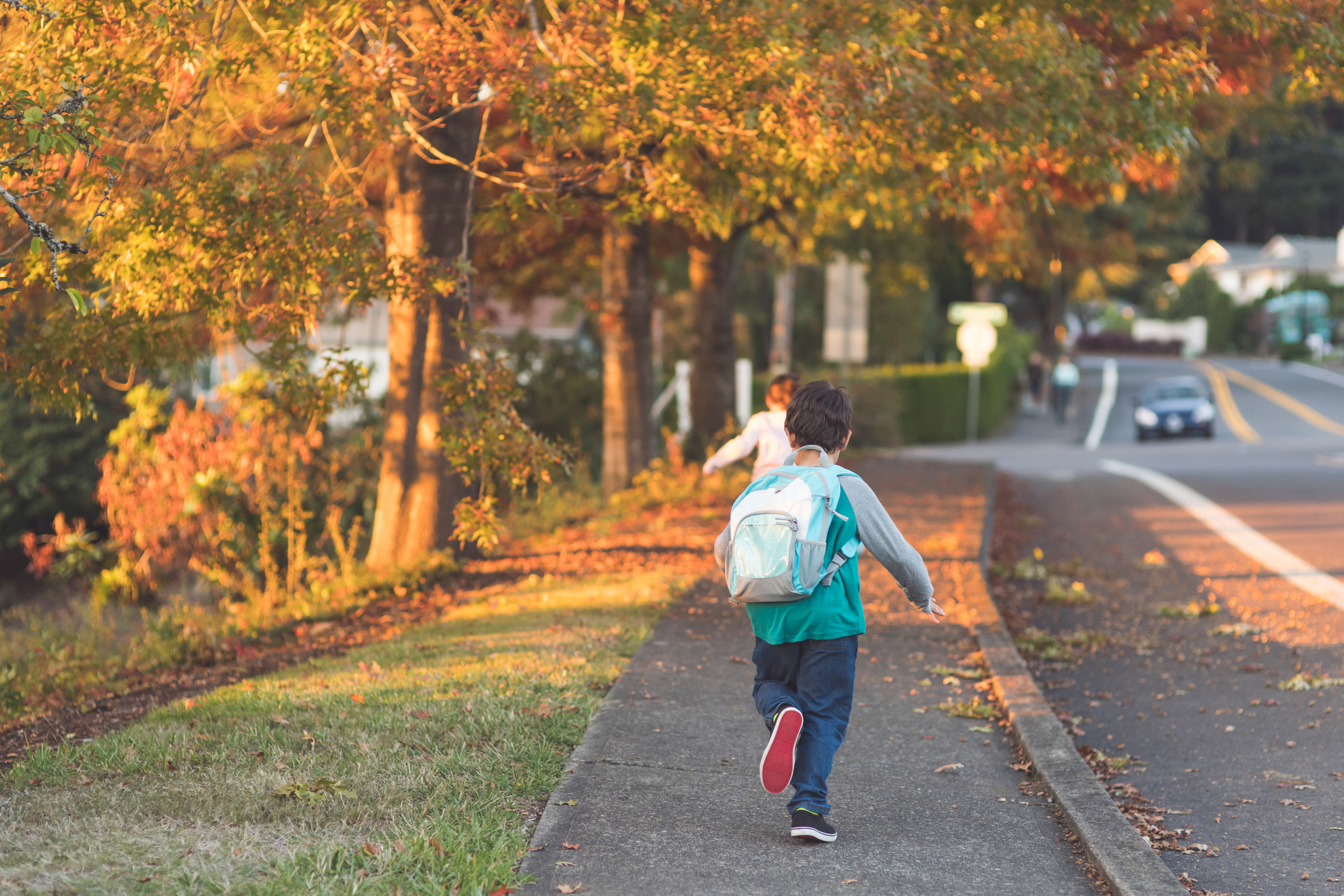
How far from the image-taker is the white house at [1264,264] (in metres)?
88.1

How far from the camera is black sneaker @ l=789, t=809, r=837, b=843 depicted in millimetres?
4250

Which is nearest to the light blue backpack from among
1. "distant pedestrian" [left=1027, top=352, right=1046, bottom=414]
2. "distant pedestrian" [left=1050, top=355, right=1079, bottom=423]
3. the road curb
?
the road curb

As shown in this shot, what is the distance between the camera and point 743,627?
24.9 feet

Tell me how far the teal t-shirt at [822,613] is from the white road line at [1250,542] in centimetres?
608

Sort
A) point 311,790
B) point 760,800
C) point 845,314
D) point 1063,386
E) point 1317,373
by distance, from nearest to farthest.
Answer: point 311,790
point 760,800
point 845,314
point 1063,386
point 1317,373

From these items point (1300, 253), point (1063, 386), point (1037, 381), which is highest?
point (1300, 253)

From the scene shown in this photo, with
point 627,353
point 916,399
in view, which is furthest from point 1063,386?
point 627,353

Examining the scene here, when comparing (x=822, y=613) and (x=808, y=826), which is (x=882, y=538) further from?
(x=808, y=826)

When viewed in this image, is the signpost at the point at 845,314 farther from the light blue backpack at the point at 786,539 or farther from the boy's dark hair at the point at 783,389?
the light blue backpack at the point at 786,539

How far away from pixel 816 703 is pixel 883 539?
58cm

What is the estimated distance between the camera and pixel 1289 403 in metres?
42.8

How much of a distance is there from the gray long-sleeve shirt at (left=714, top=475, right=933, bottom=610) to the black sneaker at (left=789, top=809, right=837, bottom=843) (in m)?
0.80

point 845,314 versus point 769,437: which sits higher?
point 845,314

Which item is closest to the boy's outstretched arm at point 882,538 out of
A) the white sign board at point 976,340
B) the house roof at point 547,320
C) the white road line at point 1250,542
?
the white road line at point 1250,542
